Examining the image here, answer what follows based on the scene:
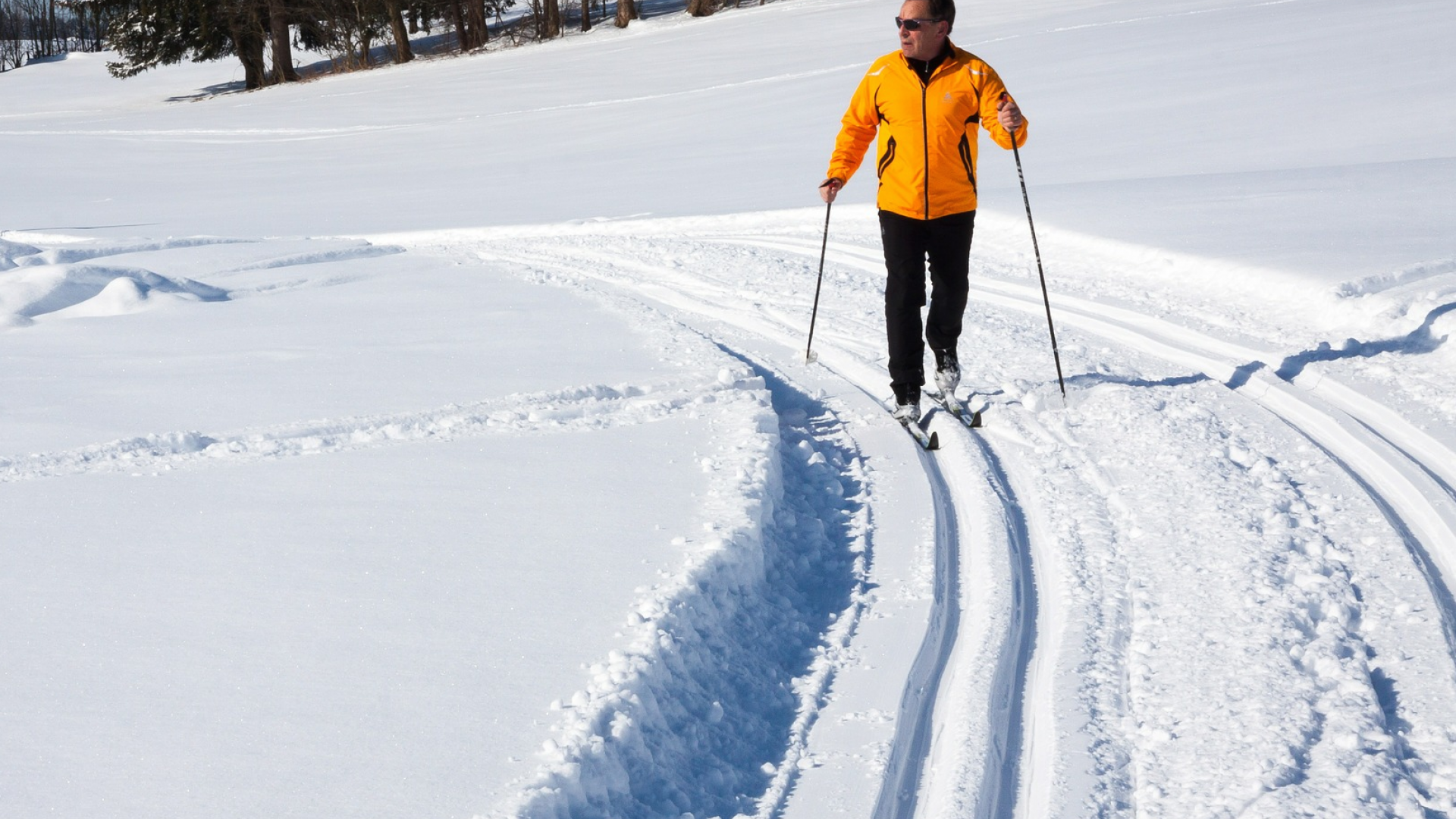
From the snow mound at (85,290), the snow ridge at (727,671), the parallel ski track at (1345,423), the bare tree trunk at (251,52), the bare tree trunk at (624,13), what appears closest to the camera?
the snow ridge at (727,671)

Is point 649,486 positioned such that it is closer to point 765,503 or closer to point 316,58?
point 765,503

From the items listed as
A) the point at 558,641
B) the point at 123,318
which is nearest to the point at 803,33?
the point at 123,318

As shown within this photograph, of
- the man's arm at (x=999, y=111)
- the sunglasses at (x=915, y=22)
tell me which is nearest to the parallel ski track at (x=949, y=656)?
the man's arm at (x=999, y=111)

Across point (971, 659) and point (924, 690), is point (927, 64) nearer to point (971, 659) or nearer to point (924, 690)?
point (971, 659)

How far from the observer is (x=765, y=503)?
4016 millimetres

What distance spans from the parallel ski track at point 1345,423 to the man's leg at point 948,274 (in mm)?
1262

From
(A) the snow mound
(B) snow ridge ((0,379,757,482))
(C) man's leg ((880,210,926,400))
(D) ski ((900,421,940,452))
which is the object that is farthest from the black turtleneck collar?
(A) the snow mound

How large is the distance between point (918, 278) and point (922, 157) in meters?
0.55

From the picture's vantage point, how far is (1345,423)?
4.65 metres

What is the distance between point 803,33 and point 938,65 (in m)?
23.0

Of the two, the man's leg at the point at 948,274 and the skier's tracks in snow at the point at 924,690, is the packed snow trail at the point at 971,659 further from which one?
the man's leg at the point at 948,274

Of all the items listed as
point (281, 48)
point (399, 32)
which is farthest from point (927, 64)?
point (281, 48)

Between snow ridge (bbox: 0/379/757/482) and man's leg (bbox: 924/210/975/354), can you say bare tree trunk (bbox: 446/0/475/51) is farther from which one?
man's leg (bbox: 924/210/975/354)

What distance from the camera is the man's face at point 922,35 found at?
173 inches
